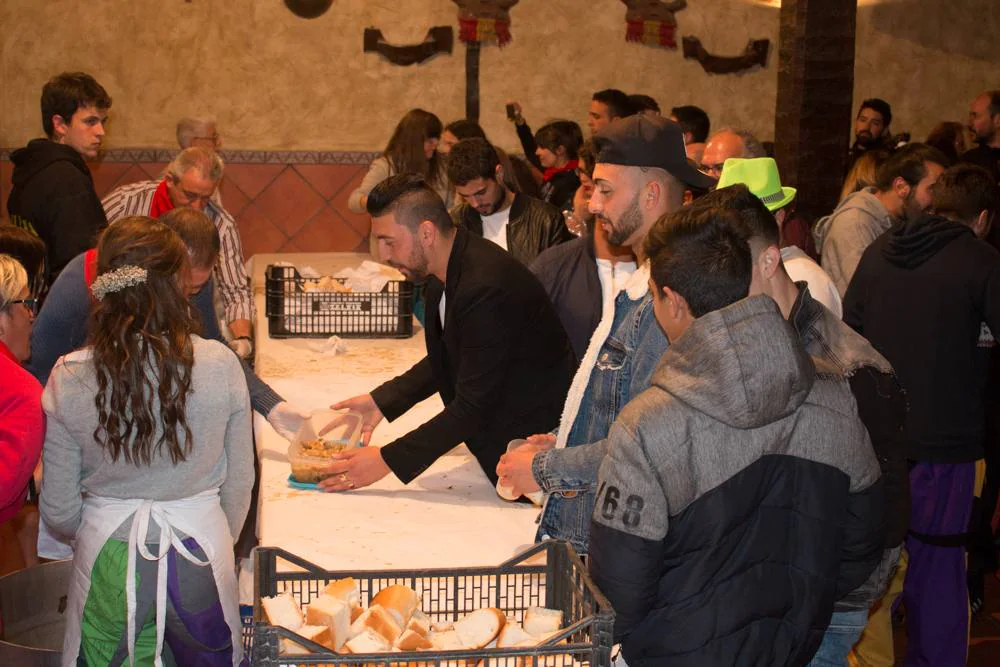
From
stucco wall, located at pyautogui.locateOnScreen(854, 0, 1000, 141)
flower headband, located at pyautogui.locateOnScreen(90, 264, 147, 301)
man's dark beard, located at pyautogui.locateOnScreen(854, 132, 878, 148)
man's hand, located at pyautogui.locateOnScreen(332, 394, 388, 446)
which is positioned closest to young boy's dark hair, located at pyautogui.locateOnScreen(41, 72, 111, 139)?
man's hand, located at pyautogui.locateOnScreen(332, 394, 388, 446)

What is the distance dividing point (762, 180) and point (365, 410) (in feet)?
4.43

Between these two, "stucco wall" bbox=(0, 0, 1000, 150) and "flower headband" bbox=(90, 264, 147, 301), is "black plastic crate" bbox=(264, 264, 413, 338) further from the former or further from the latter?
"stucco wall" bbox=(0, 0, 1000, 150)

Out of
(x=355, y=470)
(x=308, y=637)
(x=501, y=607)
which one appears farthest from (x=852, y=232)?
(x=308, y=637)

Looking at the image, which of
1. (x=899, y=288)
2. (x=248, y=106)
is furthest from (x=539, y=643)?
(x=248, y=106)

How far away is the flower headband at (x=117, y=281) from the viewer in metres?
2.68

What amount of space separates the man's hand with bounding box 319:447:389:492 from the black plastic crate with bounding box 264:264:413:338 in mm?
2013

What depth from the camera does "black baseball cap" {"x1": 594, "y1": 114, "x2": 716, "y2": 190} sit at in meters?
3.08

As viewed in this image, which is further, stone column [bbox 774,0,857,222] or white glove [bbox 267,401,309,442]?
stone column [bbox 774,0,857,222]

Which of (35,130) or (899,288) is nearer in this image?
(899,288)

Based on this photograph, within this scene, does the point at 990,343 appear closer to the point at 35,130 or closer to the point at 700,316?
the point at 700,316

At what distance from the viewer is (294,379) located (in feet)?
14.7

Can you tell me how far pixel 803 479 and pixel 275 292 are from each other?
11.3 ft

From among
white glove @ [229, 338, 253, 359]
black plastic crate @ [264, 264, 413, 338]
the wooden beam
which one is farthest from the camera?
the wooden beam

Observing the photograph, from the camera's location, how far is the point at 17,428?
2777mm
